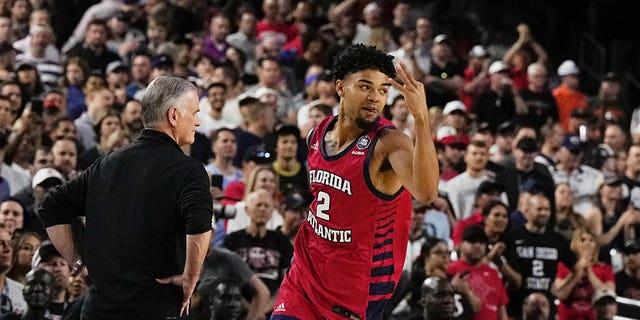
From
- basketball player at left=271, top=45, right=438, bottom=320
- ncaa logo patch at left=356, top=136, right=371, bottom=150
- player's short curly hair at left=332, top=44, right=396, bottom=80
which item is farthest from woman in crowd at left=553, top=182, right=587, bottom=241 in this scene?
ncaa logo patch at left=356, top=136, right=371, bottom=150

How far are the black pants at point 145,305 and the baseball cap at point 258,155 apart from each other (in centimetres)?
615

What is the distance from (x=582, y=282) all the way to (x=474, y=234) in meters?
1.31

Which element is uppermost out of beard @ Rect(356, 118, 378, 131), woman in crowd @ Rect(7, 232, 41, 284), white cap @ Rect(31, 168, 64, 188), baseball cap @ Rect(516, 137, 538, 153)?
baseball cap @ Rect(516, 137, 538, 153)

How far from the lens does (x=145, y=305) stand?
5.55 metres

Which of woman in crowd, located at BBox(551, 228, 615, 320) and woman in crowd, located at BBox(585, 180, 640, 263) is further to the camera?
woman in crowd, located at BBox(585, 180, 640, 263)

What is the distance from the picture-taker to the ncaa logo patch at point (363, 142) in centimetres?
648

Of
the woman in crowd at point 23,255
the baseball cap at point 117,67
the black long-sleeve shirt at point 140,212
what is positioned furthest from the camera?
the baseball cap at point 117,67

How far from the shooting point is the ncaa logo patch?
648cm

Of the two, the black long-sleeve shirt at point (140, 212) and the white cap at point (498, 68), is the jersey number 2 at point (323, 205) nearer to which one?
the black long-sleeve shirt at point (140, 212)

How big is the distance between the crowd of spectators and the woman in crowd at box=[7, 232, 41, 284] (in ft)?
0.03

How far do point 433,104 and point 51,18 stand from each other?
5.05 metres

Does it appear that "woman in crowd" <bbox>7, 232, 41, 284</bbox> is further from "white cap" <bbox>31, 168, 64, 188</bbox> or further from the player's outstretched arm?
the player's outstretched arm

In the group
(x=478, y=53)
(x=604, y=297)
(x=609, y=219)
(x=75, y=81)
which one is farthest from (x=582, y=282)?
(x=478, y=53)

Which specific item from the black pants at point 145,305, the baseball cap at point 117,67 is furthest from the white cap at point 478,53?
the black pants at point 145,305
